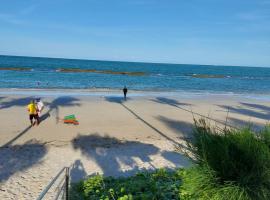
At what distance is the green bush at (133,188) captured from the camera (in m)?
6.16

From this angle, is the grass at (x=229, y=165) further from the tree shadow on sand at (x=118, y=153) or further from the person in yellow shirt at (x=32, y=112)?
the person in yellow shirt at (x=32, y=112)

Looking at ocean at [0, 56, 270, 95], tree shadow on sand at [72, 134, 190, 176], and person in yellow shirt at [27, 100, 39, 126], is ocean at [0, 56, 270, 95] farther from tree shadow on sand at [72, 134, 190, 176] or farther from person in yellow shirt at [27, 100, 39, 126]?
tree shadow on sand at [72, 134, 190, 176]

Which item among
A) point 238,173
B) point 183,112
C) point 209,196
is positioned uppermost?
point 238,173

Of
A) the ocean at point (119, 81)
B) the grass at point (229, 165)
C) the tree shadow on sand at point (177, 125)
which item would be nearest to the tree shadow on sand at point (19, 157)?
the grass at point (229, 165)

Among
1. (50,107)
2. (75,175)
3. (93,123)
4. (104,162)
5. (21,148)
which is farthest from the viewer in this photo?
(50,107)

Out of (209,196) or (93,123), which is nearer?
(209,196)

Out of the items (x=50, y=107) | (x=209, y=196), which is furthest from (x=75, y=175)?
(x=50, y=107)

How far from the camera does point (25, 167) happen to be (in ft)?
32.3

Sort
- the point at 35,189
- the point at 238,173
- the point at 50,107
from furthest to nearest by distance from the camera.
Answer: the point at 50,107, the point at 35,189, the point at 238,173

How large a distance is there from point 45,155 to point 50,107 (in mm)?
10900

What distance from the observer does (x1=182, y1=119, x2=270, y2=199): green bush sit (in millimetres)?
4515

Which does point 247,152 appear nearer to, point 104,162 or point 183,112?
point 104,162

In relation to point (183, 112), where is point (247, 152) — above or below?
above

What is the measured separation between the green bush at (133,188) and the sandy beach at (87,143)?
773mm
